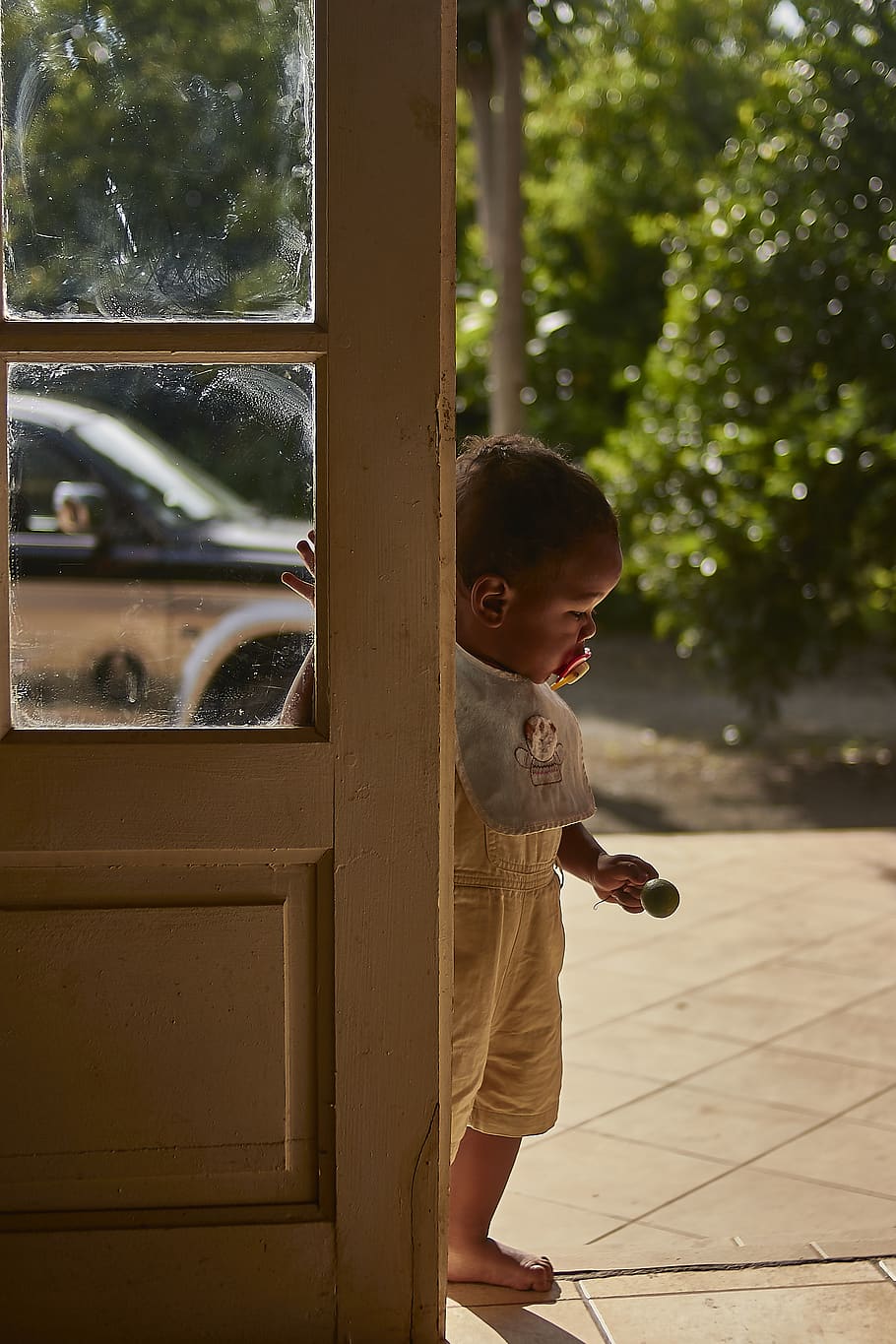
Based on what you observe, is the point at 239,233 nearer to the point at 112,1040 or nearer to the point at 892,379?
the point at 112,1040

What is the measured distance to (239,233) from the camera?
6.28ft

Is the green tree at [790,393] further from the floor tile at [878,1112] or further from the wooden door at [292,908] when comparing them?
the wooden door at [292,908]

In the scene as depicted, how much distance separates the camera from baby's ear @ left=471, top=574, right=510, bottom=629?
224 centimetres

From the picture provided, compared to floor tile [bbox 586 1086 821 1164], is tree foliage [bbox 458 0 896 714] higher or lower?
higher

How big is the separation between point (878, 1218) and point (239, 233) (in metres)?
2.00

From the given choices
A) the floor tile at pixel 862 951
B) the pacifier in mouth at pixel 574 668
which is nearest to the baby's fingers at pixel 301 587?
the pacifier in mouth at pixel 574 668

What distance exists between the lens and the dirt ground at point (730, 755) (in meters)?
6.98

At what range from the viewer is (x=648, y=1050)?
143 inches

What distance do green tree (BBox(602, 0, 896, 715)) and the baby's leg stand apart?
531 cm

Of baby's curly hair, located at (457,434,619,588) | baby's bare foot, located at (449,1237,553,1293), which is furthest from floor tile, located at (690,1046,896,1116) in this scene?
baby's curly hair, located at (457,434,619,588)

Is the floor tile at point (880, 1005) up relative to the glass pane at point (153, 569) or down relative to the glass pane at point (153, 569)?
down

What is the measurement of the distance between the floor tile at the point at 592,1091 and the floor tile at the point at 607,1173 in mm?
100

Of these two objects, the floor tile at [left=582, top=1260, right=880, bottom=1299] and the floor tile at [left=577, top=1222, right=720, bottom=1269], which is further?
the floor tile at [left=577, top=1222, right=720, bottom=1269]

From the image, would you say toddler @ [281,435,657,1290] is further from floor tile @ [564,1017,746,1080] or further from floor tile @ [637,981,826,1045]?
Result: floor tile @ [637,981,826,1045]
